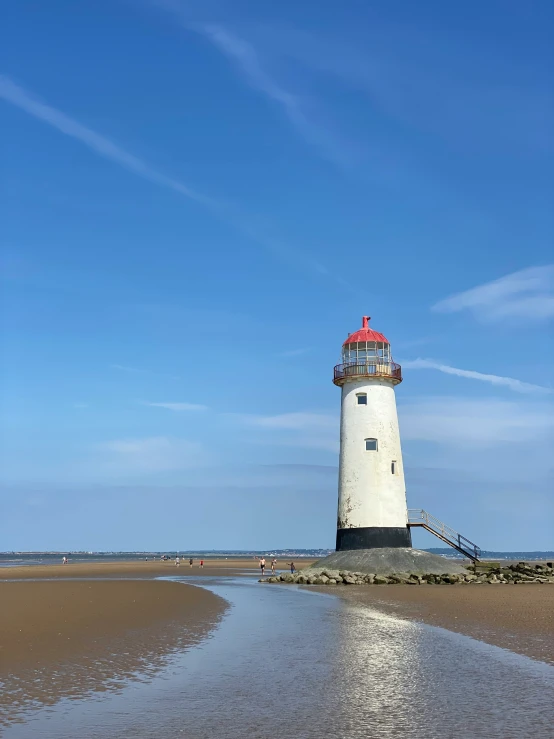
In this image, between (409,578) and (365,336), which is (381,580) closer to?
(409,578)

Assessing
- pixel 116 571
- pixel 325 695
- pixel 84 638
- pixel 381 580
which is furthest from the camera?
pixel 116 571

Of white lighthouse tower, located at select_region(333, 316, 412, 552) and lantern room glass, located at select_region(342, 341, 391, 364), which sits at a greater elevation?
lantern room glass, located at select_region(342, 341, 391, 364)

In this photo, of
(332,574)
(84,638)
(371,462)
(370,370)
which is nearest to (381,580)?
(332,574)

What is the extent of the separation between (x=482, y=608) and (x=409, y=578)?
37.1 feet

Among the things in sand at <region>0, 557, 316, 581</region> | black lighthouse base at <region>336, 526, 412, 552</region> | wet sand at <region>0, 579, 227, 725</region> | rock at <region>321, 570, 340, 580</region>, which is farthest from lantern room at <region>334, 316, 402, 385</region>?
sand at <region>0, 557, 316, 581</region>

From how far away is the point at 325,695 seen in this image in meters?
11.1

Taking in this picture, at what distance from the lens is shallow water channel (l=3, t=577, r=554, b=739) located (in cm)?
916

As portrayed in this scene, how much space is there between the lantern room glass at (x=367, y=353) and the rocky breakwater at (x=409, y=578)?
1087cm

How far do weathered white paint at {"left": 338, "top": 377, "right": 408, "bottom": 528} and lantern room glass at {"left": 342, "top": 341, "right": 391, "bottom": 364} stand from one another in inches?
41.8

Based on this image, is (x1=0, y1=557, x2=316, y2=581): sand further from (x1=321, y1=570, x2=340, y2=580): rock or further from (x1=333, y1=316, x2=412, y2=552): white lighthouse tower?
(x1=333, y1=316, x2=412, y2=552): white lighthouse tower

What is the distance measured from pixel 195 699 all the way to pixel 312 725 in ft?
7.14

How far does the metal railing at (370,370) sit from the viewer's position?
1511 inches

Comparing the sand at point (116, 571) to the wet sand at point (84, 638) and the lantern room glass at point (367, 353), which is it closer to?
the lantern room glass at point (367, 353)

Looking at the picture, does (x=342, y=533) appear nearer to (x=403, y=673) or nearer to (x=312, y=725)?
(x=403, y=673)
